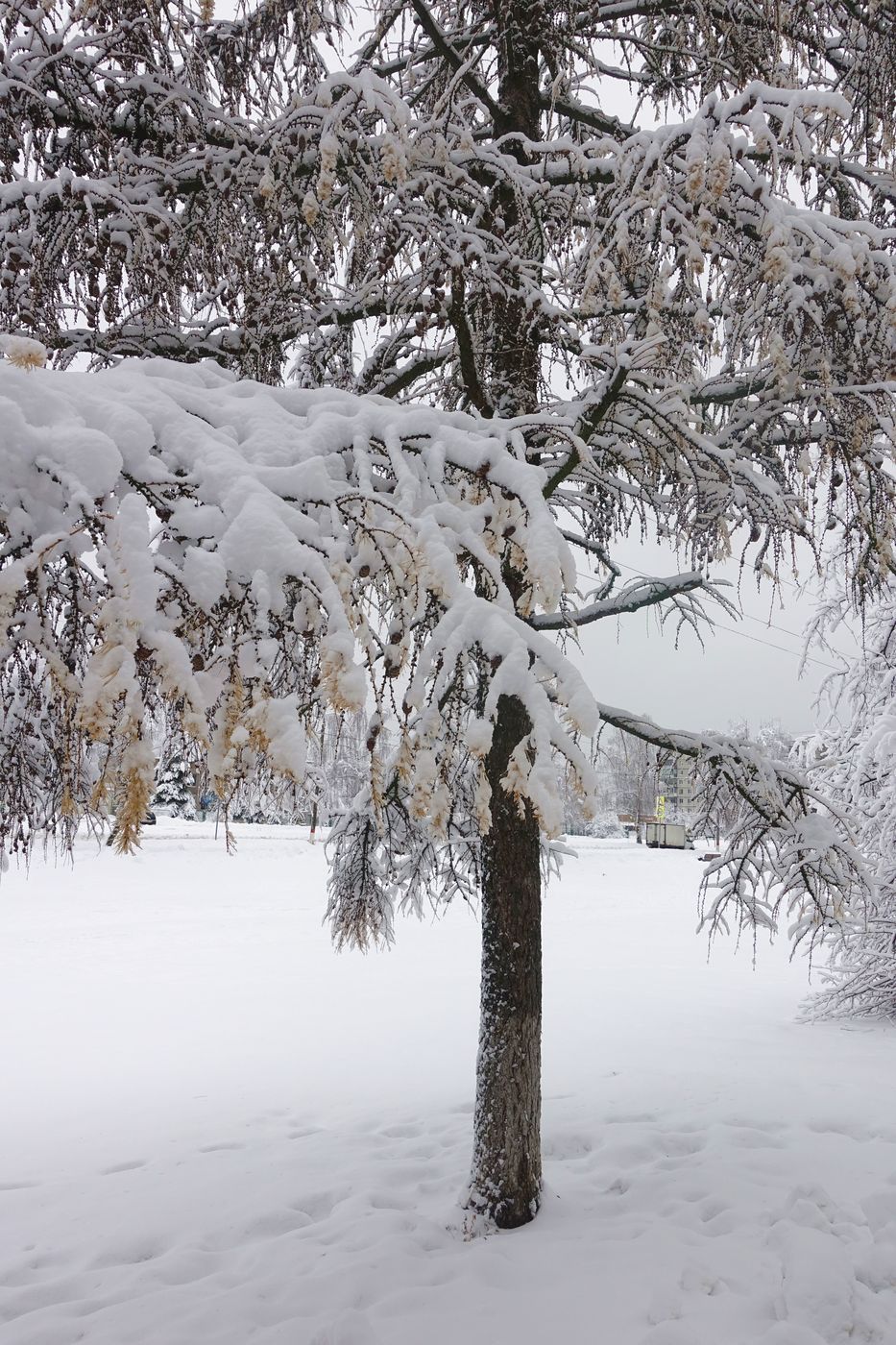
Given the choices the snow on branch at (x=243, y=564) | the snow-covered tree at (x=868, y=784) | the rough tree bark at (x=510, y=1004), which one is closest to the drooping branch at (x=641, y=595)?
the rough tree bark at (x=510, y=1004)

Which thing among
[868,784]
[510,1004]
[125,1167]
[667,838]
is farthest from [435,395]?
[667,838]

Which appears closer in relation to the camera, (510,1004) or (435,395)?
(510,1004)

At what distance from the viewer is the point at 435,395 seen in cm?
575

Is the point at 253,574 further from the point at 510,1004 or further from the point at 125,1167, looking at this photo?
the point at 125,1167

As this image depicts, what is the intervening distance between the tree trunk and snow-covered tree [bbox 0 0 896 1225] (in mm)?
17

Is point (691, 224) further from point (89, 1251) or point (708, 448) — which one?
point (89, 1251)

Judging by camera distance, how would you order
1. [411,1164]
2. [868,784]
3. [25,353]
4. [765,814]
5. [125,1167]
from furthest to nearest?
[868,784]
[125,1167]
[411,1164]
[765,814]
[25,353]

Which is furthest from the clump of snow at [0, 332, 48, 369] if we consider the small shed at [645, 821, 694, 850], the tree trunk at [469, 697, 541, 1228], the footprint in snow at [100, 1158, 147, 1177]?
the small shed at [645, 821, 694, 850]

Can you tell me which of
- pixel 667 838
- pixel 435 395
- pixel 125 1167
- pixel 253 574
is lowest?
pixel 667 838

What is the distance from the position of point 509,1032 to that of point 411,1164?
1787mm

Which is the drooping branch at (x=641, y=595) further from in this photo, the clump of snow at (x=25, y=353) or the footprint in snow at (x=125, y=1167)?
the footprint in snow at (x=125, y=1167)

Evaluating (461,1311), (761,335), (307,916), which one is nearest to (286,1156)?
(461,1311)

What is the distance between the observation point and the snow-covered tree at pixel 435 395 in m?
2.07

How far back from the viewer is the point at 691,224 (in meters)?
3.29
